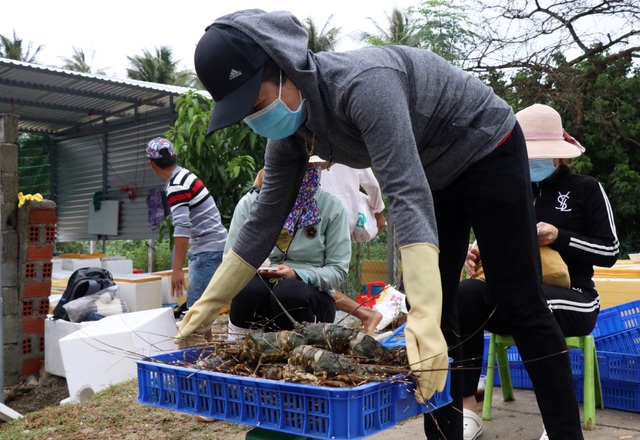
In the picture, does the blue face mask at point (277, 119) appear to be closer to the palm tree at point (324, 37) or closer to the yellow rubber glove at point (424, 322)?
the yellow rubber glove at point (424, 322)

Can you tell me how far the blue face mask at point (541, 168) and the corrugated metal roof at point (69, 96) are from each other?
27.2 feet

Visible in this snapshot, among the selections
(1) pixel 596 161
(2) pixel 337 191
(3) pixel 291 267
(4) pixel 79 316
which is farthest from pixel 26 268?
(1) pixel 596 161

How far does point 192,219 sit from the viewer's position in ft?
17.5

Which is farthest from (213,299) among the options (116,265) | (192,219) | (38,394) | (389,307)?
(116,265)

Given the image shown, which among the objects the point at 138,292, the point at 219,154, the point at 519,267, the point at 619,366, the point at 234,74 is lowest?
the point at 619,366

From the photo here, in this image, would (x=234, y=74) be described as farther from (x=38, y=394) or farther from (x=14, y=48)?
(x=14, y=48)

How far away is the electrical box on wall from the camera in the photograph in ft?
46.2

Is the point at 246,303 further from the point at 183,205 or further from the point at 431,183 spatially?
the point at 183,205

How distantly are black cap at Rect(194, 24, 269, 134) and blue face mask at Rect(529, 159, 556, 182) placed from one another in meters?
1.60

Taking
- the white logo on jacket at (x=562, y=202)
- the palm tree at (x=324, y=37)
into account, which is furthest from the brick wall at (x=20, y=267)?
the palm tree at (x=324, y=37)

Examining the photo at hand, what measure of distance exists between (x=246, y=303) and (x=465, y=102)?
158cm

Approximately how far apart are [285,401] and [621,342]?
2.39 metres

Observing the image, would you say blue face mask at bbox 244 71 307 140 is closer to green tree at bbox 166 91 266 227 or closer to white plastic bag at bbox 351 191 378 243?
white plastic bag at bbox 351 191 378 243

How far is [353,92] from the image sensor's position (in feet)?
6.12
